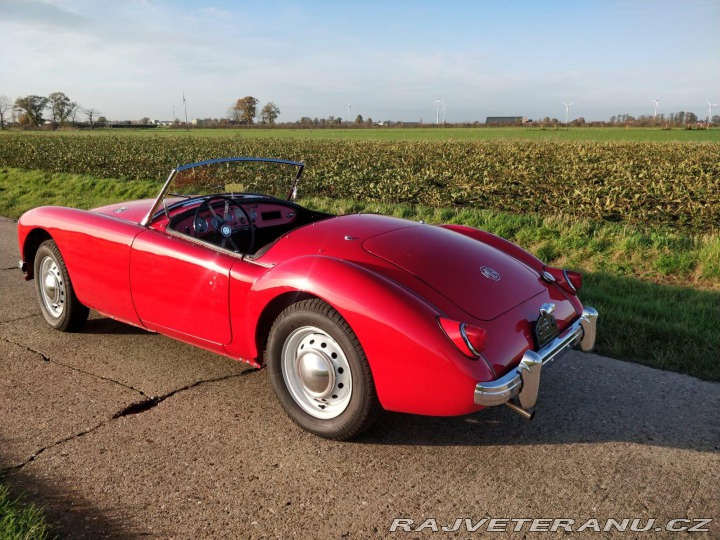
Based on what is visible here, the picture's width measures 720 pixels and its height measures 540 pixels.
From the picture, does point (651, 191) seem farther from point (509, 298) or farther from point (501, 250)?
point (509, 298)

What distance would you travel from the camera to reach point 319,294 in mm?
2850

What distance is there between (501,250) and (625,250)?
3.37m

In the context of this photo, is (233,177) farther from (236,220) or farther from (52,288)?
(52,288)

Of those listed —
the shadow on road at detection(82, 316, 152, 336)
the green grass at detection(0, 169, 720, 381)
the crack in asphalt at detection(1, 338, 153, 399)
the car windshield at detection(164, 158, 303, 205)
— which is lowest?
the crack in asphalt at detection(1, 338, 153, 399)

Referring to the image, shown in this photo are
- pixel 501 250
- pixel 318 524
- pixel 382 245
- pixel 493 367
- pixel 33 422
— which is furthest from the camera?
pixel 501 250

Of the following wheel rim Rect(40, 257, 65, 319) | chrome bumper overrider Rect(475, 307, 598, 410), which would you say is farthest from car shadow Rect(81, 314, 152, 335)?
chrome bumper overrider Rect(475, 307, 598, 410)

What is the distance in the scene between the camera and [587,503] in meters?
→ 2.42

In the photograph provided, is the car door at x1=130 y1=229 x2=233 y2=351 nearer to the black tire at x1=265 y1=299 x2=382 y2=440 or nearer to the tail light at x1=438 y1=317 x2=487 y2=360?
the black tire at x1=265 y1=299 x2=382 y2=440

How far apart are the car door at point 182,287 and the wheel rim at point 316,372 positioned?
1.70 ft

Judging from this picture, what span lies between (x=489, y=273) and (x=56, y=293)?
318 cm

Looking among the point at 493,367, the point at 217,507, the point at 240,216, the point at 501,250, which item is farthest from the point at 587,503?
the point at 240,216

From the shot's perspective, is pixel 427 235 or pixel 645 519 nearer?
pixel 645 519

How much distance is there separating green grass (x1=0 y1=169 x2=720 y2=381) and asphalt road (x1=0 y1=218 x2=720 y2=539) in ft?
1.38

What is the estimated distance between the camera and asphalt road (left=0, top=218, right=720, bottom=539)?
2.36m
